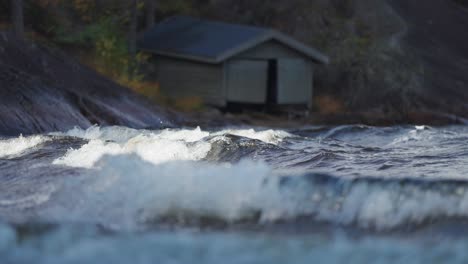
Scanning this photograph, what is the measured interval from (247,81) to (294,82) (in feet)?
5.87

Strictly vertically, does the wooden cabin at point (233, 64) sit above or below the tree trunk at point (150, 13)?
below

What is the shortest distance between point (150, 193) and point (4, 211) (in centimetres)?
158

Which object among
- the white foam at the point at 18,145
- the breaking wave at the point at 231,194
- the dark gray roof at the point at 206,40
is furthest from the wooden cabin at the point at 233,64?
the breaking wave at the point at 231,194

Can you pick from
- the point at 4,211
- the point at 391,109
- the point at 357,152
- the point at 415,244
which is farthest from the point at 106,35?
the point at 415,244

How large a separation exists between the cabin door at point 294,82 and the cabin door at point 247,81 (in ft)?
1.77

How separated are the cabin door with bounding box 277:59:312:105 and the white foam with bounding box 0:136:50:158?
18367 mm

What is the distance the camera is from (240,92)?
34.8 metres

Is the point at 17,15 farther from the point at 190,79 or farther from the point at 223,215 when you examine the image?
the point at 223,215

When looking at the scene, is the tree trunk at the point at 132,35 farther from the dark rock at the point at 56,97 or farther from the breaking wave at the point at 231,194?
the breaking wave at the point at 231,194

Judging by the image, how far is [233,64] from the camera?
113 feet

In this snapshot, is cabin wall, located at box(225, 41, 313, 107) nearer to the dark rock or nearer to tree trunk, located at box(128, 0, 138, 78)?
tree trunk, located at box(128, 0, 138, 78)

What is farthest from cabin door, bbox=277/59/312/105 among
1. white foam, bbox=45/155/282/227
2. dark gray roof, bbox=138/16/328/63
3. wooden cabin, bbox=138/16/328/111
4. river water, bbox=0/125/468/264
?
white foam, bbox=45/155/282/227

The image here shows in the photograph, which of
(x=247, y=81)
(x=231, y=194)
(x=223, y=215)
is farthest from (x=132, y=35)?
(x=223, y=215)

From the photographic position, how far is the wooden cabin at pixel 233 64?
3425 cm
